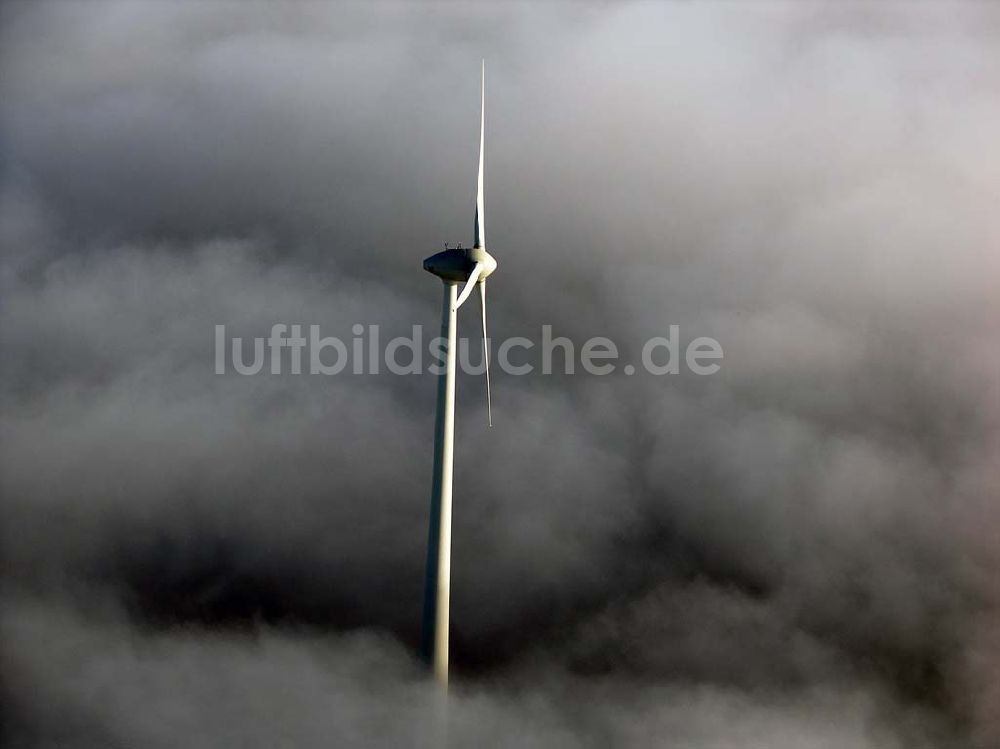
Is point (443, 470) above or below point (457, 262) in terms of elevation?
below

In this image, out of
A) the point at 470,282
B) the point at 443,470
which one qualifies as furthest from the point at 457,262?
the point at 443,470

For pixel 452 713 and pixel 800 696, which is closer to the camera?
pixel 452 713

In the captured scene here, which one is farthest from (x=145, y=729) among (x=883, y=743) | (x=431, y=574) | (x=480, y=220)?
(x=883, y=743)

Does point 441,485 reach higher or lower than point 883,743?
higher

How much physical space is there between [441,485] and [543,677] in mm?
152650

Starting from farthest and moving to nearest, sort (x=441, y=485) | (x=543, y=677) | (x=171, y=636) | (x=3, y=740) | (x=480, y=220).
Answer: (x=543, y=677)
(x=171, y=636)
(x=3, y=740)
(x=480, y=220)
(x=441, y=485)

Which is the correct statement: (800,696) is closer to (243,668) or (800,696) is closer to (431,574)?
(243,668)

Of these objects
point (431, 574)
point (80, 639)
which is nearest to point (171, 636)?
point (80, 639)

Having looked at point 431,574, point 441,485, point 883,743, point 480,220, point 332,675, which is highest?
point 480,220

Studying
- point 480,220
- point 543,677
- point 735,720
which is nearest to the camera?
point 480,220

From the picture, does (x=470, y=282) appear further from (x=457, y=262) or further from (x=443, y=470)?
(x=443, y=470)

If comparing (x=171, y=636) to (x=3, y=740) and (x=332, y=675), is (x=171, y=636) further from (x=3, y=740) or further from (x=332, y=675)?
(x=3, y=740)

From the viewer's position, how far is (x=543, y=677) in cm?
19475

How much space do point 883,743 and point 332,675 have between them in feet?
312
